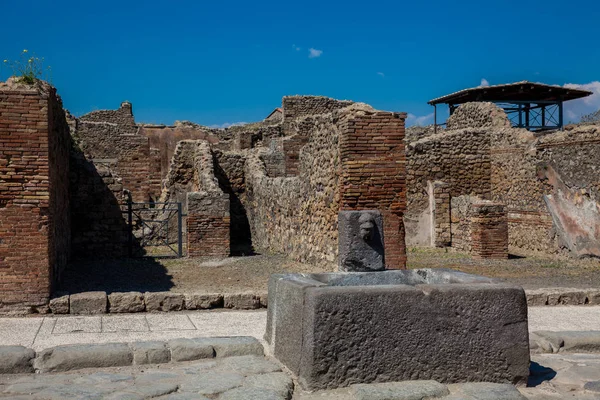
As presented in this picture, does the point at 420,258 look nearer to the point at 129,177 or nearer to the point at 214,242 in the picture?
the point at 214,242

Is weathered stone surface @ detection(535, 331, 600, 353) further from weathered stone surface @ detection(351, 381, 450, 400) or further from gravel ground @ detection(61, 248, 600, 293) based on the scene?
gravel ground @ detection(61, 248, 600, 293)

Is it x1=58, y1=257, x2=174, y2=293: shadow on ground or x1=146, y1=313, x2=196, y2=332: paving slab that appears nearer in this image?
x1=146, y1=313, x2=196, y2=332: paving slab

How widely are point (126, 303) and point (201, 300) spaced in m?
0.89

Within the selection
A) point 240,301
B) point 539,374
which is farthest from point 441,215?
point 539,374

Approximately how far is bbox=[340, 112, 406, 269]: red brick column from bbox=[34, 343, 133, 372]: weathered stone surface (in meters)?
5.47

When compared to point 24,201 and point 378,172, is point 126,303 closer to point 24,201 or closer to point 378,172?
point 24,201

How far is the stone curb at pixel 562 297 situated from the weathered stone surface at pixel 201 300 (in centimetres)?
402

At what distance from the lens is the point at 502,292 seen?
462cm

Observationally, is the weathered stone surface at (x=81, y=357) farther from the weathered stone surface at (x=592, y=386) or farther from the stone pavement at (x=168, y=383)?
the weathered stone surface at (x=592, y=386)

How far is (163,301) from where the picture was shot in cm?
802

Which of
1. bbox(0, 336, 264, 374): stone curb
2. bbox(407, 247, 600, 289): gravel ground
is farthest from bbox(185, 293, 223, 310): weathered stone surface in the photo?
bbox(407, 247, 600, 289): gravel ground

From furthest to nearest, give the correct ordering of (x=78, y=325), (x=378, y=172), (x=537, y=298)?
(x=378, y=172), (x=537, y=298), (x=78, y=325)

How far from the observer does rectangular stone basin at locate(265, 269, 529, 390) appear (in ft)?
14.4

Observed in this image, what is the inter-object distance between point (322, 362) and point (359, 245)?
1622 millimetres
